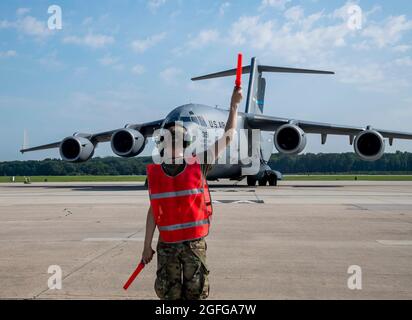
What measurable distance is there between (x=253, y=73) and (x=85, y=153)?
12.4 m

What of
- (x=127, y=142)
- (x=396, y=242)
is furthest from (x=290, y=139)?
(x=396, y=242)

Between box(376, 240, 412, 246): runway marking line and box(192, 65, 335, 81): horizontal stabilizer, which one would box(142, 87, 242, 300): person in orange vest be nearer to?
box(376, 240, 412, 246): runway marking line

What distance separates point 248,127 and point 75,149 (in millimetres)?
9768

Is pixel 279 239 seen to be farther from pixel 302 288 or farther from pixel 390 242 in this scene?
pixel 302 288

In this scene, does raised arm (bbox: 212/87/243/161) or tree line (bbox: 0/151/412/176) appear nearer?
raised arm (bbox: 212/87/243/161)

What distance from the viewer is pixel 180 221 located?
11.4 ft

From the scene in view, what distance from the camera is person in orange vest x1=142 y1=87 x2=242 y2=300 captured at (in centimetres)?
341

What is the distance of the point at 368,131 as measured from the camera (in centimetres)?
2623

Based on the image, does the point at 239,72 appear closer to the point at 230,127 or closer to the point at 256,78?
the point at 230,127

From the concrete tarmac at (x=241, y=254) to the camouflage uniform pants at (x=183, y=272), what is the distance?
1350 mm

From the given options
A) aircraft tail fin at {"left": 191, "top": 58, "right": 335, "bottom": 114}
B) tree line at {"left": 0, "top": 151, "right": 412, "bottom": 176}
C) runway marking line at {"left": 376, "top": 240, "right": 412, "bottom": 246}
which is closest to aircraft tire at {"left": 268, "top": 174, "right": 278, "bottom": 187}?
aircraft tail fin at {"left": 191, "top": 58, "right": 335, "bottom": 114}

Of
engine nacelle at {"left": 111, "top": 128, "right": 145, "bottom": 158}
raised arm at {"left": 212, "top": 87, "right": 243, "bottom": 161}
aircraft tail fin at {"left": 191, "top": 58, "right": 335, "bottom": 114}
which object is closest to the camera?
raised arm at {"left": 212, "top": 87, "right": 243, "bottom": 161}
